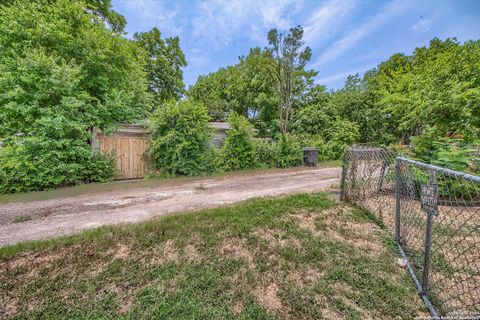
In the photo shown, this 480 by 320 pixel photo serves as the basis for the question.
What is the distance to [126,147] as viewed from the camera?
7.17 meters

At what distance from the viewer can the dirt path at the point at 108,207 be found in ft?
9.66

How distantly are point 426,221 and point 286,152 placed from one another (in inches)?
314

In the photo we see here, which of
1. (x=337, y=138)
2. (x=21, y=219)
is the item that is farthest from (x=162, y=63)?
(x=21, y=219)

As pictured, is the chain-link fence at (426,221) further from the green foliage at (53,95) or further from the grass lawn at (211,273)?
the green foliage at (53,95)

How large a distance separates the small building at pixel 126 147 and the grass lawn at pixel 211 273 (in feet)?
16.8

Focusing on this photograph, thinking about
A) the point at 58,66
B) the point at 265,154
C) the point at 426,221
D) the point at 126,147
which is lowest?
the point at 426,221

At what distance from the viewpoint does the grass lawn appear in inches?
63.1

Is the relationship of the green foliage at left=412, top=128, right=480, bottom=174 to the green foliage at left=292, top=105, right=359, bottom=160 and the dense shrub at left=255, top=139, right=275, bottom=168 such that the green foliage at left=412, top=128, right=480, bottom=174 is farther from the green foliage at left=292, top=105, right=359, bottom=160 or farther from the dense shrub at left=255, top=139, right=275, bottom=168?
the green foliage at left=292, top=105, right=359, bottom=160

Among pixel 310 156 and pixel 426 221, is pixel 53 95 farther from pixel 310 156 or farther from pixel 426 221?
pixel 310 156

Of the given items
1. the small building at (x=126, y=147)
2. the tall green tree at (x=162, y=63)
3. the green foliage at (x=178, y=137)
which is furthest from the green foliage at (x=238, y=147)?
the tall green tree at (x=162, y=63)

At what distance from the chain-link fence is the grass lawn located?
0.20 m

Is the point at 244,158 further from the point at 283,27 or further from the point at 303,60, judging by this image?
the point at 283,27

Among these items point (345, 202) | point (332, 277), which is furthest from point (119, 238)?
point (345, 202)

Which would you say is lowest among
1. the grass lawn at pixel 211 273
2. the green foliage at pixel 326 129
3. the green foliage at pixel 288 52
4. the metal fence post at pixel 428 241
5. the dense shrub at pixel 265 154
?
the grass lawn at pixel 211 273
